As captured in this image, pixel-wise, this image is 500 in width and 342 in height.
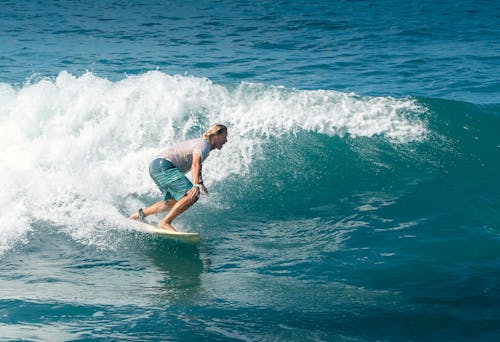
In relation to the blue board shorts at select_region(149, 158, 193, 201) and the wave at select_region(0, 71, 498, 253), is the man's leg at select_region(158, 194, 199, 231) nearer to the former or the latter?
the blue board shorts at select_region(149, 158, 193, 201)

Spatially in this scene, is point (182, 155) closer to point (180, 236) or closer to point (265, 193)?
point (180, 236)

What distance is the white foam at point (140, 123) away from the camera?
11984 mm

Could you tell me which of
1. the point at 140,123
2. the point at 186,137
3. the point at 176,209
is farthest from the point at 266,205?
the point at 140,123

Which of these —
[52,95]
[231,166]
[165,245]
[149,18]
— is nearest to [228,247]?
[165,245]

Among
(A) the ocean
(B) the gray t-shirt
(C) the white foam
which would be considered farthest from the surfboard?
(C) the white foam

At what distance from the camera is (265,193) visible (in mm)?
11375

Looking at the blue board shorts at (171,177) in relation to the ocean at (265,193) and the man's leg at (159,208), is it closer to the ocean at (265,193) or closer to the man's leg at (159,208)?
the man's leg at (159,208)

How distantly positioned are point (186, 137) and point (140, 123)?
0.84 m

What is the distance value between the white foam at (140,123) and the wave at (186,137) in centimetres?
2

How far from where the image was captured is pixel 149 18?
25.8m

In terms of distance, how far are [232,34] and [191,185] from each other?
45.3ft

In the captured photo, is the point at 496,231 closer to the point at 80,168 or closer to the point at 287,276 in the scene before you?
the point at 287,276

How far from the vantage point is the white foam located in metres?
12.0

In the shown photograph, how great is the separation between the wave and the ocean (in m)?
0.04
